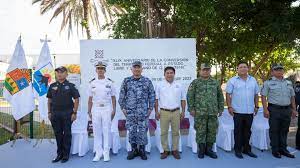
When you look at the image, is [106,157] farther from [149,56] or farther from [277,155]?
[277,155]

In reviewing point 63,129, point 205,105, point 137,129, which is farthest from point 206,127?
point 63,129

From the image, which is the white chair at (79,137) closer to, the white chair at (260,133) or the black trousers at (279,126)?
the white chair at (260,133)

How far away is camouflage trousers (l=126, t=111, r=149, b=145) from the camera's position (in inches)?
256

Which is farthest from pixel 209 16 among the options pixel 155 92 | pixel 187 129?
pixel 155 92

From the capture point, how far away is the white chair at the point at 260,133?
7238mm

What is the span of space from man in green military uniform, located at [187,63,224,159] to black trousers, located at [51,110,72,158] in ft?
7.07

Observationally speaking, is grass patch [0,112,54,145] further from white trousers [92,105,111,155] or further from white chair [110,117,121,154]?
white trousers [92,105,111,155]

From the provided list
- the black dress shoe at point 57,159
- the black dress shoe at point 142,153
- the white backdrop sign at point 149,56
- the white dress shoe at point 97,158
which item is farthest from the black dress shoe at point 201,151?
the black dress shoe at point 57,159

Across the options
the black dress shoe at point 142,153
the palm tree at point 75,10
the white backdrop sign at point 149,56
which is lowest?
the black dress shoe at point 142,153

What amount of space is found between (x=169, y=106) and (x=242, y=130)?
4.61 ft

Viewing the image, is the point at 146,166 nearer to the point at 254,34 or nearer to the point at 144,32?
the point at 144,32

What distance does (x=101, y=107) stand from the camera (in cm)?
648

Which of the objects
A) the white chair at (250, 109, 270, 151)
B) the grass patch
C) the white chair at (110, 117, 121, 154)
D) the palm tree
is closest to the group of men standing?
the white chair at (110, 117, 121, 154)

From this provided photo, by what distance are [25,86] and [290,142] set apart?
6168 millimetres
